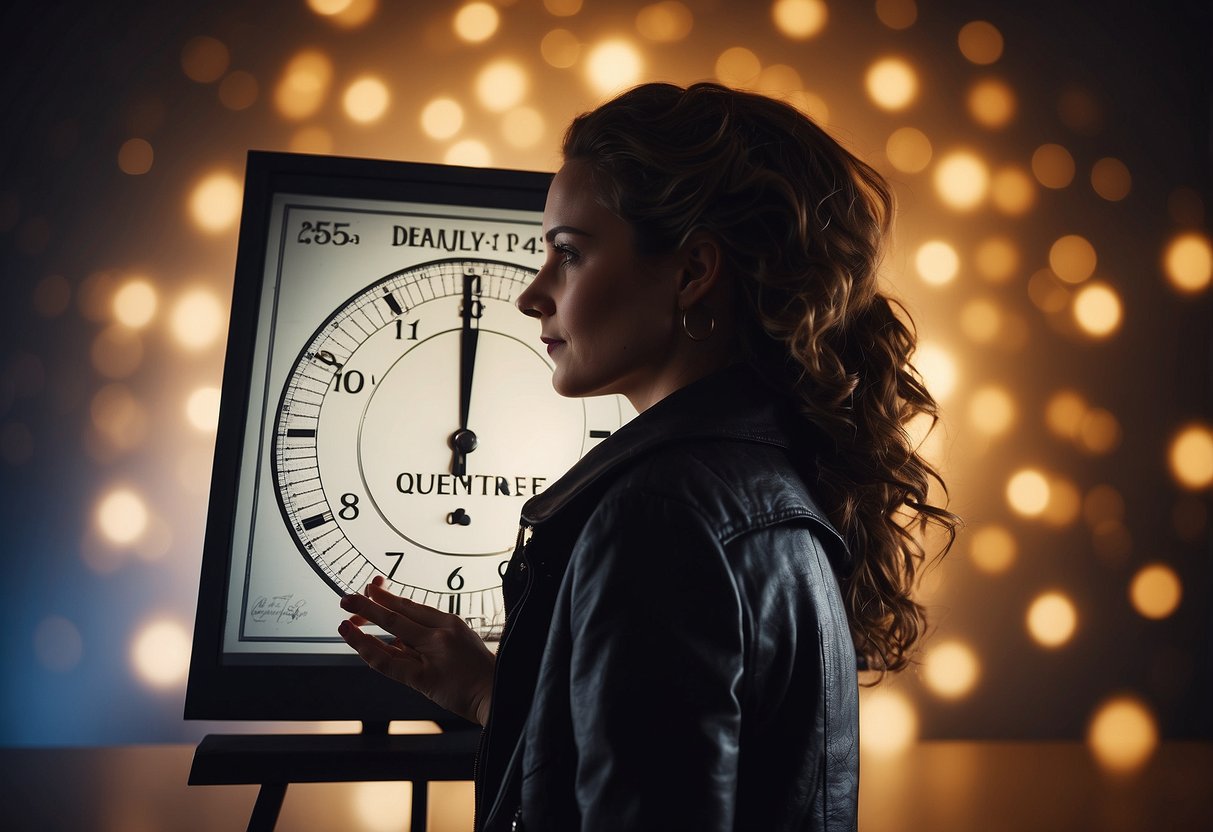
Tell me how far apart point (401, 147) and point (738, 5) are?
79 centimetres

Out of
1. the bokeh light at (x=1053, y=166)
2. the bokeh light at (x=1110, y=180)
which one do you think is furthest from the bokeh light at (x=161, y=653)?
the bokeh light at (x=1110, y=180)

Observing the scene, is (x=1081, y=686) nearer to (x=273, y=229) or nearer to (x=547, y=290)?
(x=547, y=290)

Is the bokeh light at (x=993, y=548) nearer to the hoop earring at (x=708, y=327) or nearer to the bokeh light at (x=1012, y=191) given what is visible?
the bokeh light at (x=1012, y=191)

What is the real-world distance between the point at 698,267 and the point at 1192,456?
1.57m

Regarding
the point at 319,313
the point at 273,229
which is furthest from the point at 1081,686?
the point at 273,229

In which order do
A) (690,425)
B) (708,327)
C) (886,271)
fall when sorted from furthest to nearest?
(886,271) < (708,327) < (690,425)

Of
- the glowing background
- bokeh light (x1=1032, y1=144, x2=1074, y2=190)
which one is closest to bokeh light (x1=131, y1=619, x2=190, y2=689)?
the glowing background

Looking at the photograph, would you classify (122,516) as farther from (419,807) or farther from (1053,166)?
(1053,166)

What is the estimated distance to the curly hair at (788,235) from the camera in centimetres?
82

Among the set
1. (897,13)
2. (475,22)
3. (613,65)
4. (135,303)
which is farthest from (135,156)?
(897,13)

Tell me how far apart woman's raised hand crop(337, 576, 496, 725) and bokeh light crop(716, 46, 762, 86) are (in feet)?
4.50

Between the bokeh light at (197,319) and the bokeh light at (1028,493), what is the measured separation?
5.31 feet

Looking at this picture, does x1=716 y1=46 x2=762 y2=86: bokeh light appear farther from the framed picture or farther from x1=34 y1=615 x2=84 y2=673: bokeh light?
x1=34 y1=615 x2=84 y2=673: bokeh light

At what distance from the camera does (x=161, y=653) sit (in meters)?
1.57
